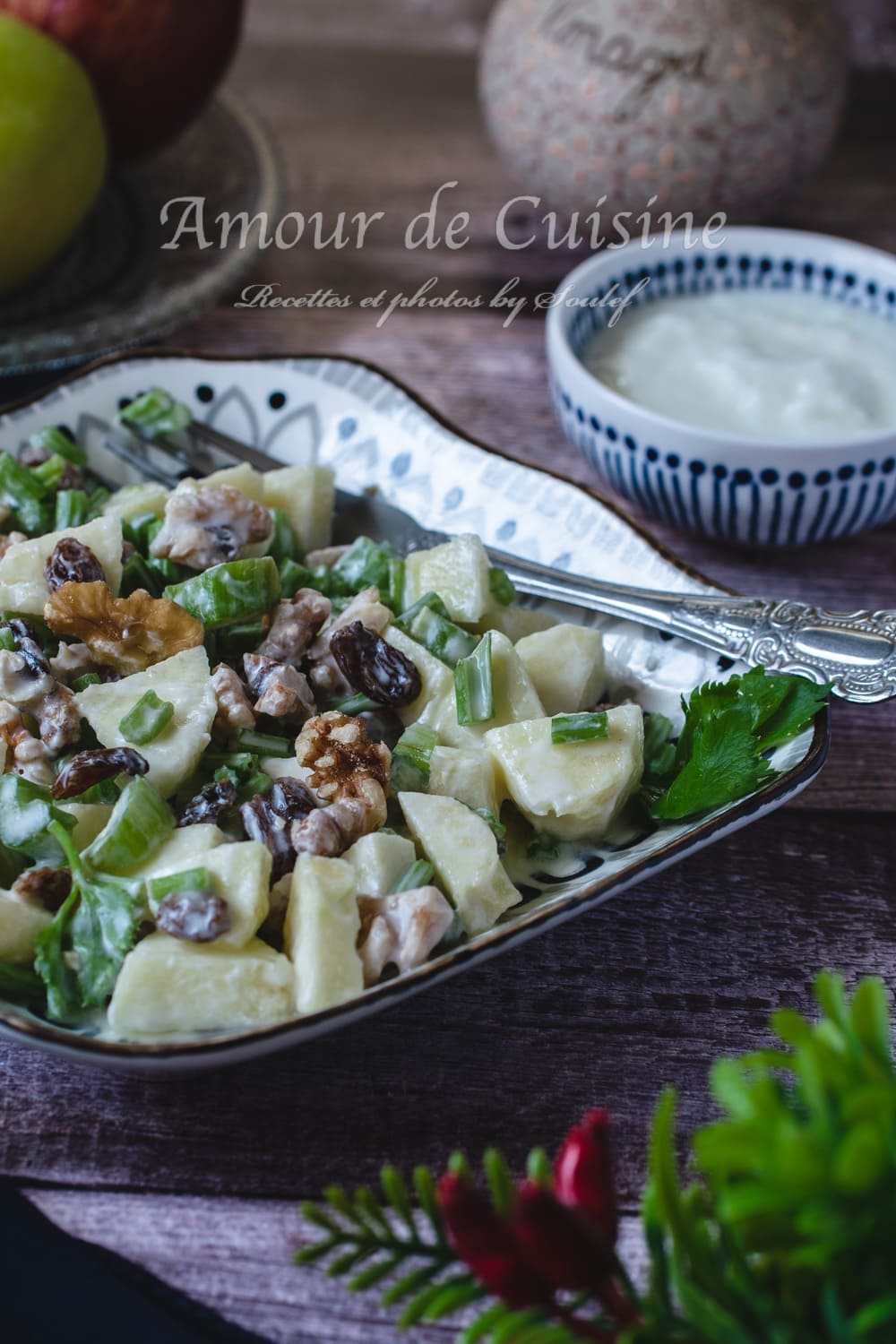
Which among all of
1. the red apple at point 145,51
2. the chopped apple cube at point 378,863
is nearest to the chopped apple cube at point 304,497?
the chopped apple cube at point 378,863

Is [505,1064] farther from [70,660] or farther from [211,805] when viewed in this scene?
[70,660]

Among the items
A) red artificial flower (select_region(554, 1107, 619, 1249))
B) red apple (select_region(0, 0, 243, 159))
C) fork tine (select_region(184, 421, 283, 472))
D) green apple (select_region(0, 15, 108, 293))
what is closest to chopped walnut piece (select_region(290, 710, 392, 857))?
red artificial flower (select_region(554, 1107, 619, 1249))

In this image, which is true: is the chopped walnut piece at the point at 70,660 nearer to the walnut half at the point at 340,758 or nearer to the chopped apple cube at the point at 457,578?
the walnut half at the point at 340,758

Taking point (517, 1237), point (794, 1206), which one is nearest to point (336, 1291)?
point (517, 1237)

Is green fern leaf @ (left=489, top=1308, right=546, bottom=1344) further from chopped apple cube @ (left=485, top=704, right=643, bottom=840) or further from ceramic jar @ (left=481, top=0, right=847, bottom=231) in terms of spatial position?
ceramic jar @ (left=481, top=0, right=847, bottom=231)

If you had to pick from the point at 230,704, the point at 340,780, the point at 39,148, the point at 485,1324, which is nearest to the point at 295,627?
the point at 230,704
